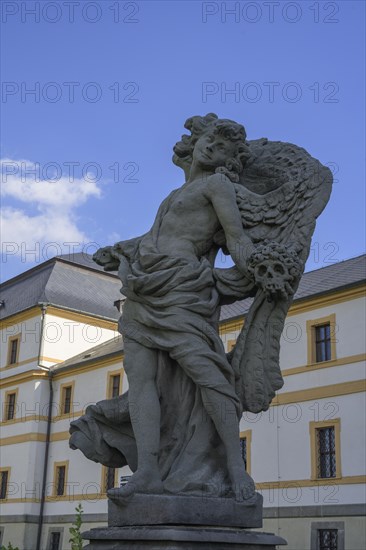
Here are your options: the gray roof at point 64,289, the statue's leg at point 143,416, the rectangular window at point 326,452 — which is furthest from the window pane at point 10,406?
the statue's leg at point 143,416

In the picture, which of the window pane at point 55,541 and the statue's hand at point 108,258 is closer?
the statue's hand at point 108,258

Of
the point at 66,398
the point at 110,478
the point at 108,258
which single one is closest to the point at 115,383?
the point at 66,398

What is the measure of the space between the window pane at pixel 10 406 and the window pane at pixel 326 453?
1906cm

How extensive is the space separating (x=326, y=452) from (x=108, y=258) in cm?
2130

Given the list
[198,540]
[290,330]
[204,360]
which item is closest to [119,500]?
[198,540]

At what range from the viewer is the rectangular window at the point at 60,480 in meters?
35.8

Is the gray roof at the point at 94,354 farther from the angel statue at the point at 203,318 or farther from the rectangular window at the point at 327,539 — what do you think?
the angel statue at the point at 203,318

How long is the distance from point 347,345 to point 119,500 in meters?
22.3

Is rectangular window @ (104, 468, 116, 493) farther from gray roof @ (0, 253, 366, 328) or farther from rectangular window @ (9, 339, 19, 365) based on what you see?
rectangular window @ (9, 339, 19, 365)

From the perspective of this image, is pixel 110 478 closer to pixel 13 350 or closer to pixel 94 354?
pixel 94 354

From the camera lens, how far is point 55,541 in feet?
115

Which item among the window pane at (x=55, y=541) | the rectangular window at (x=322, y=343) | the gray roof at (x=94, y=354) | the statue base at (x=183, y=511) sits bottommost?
the window pane at (x=55, y=541)

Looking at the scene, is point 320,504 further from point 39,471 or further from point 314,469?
point 39,471

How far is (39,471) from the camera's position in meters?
36.6
